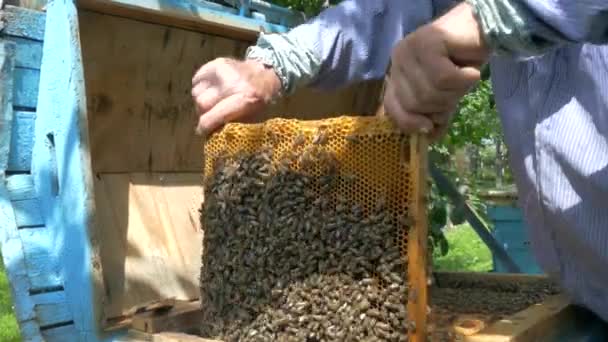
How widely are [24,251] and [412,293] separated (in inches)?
34.7

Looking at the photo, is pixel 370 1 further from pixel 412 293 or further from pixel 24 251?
pixel 24 251

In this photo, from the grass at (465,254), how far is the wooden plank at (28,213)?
4221mm

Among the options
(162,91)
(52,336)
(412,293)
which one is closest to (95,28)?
(162,91)

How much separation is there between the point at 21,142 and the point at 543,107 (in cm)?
114

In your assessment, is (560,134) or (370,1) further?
(370,1)

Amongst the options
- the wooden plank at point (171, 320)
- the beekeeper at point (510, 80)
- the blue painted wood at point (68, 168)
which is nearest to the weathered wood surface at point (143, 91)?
the blue painted wood at point (68, 168)

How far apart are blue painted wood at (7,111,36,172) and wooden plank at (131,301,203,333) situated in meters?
0.44

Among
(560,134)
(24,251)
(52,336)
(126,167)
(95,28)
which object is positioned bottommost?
(52,336)

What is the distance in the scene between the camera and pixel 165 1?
195 centimetres

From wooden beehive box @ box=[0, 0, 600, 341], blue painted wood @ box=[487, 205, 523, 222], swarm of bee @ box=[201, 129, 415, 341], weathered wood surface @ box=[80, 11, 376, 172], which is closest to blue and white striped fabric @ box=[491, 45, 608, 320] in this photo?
wooden beehive box @ box=[0, 0, 600, 341]

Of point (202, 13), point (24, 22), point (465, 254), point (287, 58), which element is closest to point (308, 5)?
point (202, 13)

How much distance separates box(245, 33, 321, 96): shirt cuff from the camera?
1650 mm

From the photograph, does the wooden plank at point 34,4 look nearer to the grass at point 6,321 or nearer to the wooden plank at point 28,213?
the wooden plank at point 28,213

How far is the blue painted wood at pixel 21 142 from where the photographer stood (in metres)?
1.71
